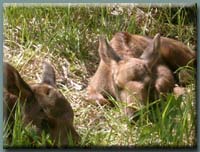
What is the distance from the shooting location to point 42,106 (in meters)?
4.12

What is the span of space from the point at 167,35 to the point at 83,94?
1.64 ft

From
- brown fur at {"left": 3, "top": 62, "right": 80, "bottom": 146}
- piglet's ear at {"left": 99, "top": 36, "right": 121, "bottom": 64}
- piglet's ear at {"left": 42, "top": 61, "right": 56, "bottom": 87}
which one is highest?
piglet's ear at {"left": 99, "top": 36, "right": 121, "bottom": 64}

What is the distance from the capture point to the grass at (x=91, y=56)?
4.22m

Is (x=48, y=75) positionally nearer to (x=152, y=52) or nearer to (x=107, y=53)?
(x=107, y=53)

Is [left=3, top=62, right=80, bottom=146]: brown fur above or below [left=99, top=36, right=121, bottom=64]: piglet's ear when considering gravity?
below

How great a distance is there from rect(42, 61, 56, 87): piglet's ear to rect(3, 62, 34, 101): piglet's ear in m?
0.10

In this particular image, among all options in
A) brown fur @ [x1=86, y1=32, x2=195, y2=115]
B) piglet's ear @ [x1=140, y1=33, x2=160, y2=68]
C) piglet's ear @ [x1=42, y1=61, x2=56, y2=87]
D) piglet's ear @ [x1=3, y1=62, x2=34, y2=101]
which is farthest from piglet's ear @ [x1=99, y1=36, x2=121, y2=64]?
piglet's ear @ [x1=3, y1=62, x2=34, y2=101]

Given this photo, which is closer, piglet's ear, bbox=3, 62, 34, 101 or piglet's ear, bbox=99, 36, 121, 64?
piglet's ear, bbox=3, 62, 34, 101

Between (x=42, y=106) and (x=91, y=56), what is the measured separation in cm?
38

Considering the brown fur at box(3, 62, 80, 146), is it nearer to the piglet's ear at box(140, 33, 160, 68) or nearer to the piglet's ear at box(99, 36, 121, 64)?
the piglet's ear at box(99, 36, 121, 64)

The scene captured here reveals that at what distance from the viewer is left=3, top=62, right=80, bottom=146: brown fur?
4113 mm

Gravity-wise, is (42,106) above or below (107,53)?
below

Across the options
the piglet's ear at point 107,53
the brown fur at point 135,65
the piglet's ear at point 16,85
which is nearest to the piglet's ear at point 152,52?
the brown fur at point 135,65

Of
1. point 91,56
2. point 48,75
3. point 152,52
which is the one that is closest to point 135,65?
point 152,52
